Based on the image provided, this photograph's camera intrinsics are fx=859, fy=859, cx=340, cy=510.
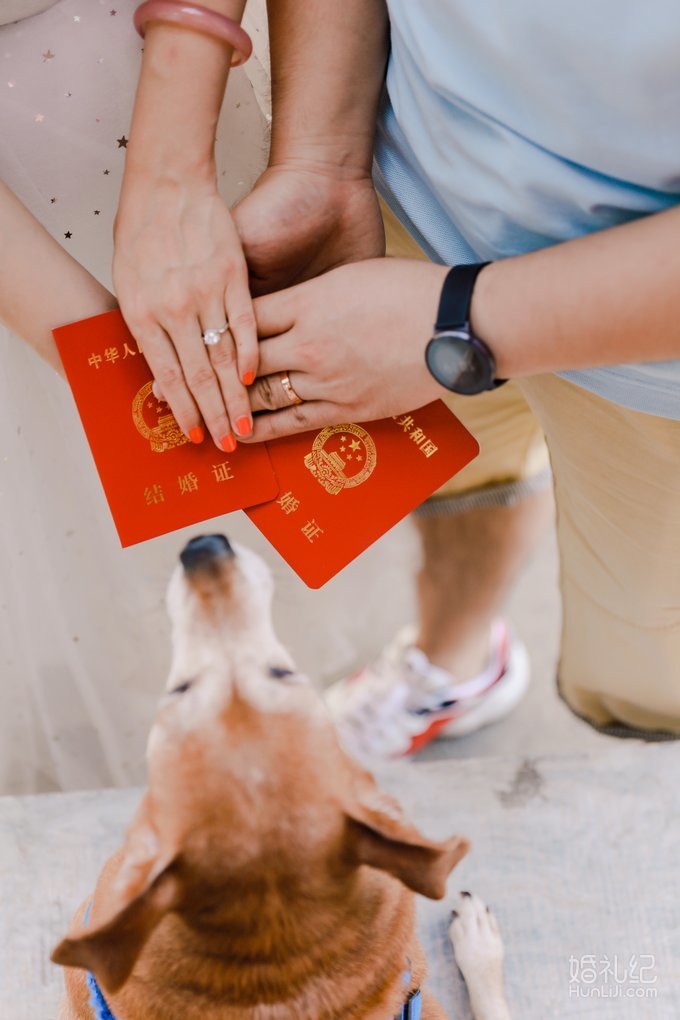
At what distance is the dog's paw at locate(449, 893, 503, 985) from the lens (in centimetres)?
113

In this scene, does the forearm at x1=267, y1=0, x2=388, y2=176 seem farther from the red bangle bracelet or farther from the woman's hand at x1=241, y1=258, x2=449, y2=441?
the woman's hand at x1=241, y1=258, x2=449, y2=441

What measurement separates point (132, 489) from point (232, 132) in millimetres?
448

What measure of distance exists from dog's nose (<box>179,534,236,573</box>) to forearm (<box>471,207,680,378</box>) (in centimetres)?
53

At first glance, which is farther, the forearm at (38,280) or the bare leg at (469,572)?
the bare leg at (469,572)

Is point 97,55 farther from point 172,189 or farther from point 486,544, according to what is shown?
point 486,544

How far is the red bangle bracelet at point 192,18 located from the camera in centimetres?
82

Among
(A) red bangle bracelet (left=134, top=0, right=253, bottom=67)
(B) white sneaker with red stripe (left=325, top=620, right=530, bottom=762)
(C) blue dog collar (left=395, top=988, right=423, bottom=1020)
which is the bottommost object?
(C) blue dog collar (left=395, top=988, right=423, bottom=1020)

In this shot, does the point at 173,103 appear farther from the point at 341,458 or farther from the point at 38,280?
the point at 341,458

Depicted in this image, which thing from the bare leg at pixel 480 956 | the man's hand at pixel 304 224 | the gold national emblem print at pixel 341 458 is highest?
the man's hand at pixel 304 224

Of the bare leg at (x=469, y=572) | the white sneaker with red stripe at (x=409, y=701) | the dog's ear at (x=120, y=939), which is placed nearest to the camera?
the dog's ear at (x=120, y=939)

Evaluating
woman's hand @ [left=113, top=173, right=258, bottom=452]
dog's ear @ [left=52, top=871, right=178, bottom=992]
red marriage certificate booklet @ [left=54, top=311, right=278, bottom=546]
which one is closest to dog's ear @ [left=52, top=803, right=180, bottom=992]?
dog's ear @ [left=52, top=871, right=178, bottom=992]

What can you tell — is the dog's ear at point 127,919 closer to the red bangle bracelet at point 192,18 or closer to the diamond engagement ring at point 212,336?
the diamond engagement ring at point 212,336

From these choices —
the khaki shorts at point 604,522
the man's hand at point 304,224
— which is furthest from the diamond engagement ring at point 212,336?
the khaki shorts at point 604,522

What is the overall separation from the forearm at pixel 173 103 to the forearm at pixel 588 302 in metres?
0.33
